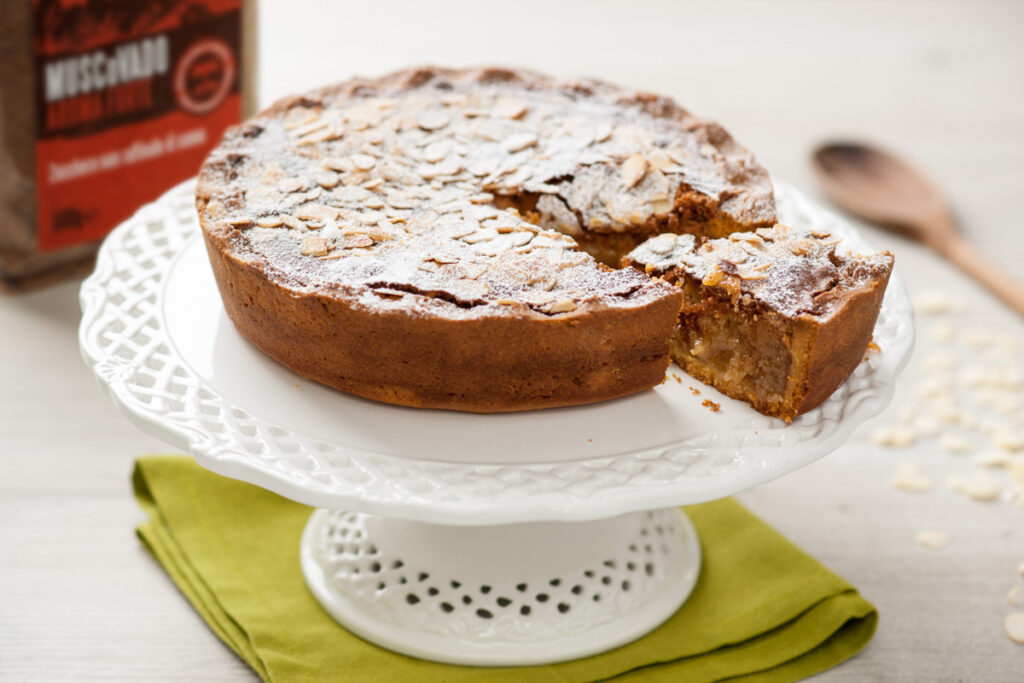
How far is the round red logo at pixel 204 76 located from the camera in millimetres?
3812

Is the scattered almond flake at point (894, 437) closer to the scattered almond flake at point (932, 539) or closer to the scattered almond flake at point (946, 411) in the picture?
the scattered almond flake at point (946, 411)

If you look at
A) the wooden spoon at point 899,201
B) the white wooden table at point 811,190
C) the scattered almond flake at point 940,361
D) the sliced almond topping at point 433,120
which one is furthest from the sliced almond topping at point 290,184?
the wooden spoon at point 899,201

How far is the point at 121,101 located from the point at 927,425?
2.70m

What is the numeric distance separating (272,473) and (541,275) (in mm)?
688

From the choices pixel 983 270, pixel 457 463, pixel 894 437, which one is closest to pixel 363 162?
pixel 457 463

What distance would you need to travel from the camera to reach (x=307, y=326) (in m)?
2.35

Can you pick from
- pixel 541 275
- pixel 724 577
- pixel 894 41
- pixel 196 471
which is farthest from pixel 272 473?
pixel 894 41

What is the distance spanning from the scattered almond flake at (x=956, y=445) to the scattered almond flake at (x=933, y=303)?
67 centimetres

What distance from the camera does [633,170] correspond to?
2.78 meters

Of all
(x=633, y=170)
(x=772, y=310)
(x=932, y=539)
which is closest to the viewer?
(x=772, y=310)

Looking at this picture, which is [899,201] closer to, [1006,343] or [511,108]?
[1006,343]

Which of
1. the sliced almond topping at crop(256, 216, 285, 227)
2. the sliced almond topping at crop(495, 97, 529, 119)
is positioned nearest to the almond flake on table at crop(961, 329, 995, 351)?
the sliced almond topping at crop(495, 97, 529, 119)

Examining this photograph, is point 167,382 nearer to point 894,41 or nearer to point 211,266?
point 211,266

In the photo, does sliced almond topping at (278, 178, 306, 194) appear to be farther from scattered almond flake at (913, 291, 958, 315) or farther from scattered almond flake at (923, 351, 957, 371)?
scattered almond flake at (913, 291, 958, 315)
